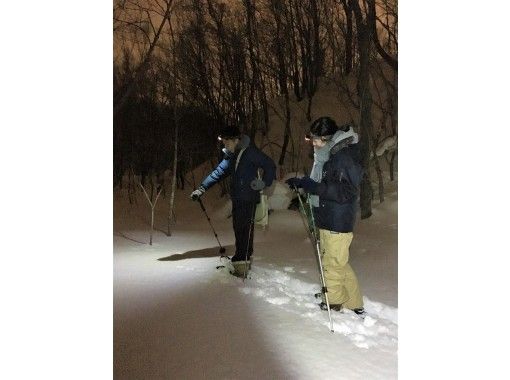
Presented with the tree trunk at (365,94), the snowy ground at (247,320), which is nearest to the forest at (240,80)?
the tree trunk at (365,94)

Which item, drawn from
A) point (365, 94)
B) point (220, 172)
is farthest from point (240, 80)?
point (220, 172)

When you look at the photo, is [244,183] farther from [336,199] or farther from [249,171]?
[336,199]

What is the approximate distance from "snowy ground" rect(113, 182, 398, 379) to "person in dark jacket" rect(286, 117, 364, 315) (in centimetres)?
22

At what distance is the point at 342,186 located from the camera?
4.07 meters

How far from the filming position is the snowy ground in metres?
3.17

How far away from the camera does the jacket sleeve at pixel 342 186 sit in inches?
158

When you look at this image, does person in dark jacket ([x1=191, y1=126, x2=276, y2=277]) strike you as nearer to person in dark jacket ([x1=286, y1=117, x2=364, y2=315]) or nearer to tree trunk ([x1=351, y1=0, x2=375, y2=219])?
person in dark jacket ([x1=286, y1=117, x2=364, y2=315])

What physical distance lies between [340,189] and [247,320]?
1.36 metres
